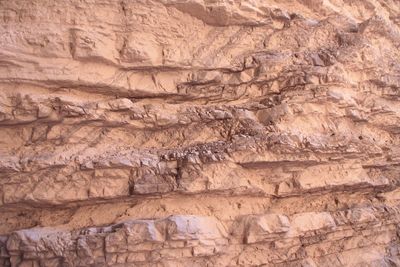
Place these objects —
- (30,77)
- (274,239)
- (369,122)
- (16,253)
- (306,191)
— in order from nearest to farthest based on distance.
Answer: (16,253) < (30,77) < (274,239) < (306,191) < (369,122)

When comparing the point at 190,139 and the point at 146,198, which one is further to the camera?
the point at 190,139

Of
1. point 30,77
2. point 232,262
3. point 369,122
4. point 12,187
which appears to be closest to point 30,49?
point 30,77

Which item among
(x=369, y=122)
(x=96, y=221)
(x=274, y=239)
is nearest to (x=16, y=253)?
(x=96, y=221)

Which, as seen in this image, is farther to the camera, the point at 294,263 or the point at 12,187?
the point at 294,263

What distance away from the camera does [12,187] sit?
2996mm

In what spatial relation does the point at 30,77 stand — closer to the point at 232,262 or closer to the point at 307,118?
the point at 232,262

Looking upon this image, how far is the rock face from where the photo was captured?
9.89 feet

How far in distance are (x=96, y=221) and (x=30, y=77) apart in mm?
1468

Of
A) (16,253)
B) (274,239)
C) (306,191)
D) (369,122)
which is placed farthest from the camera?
(369,122)

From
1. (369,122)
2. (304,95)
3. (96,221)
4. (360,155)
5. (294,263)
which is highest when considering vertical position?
(304,95)

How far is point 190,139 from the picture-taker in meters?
3.43

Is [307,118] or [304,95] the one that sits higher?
[304,95]

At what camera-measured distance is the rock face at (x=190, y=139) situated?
302cm

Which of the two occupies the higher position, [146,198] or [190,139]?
[190,139]
